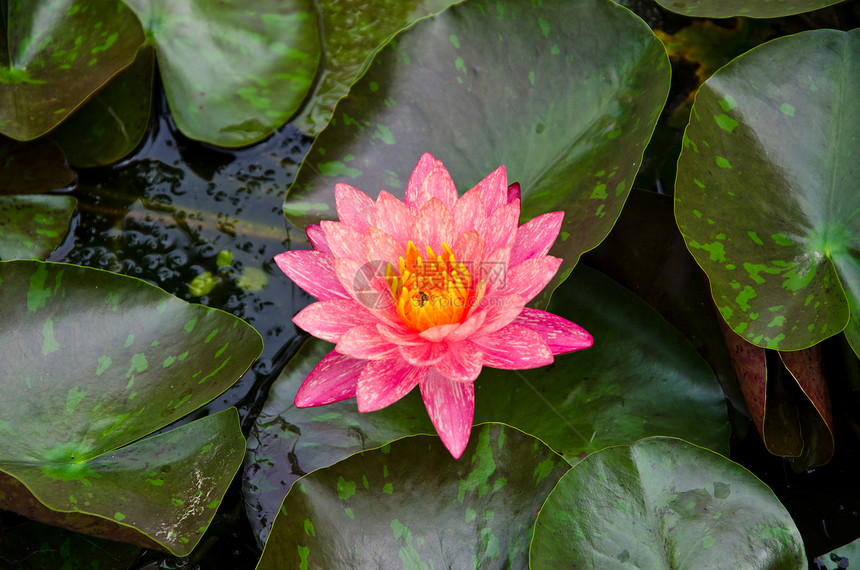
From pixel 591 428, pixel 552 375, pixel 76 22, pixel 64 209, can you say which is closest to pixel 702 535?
pixel 591 428

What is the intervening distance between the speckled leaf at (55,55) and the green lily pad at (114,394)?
2.21ft

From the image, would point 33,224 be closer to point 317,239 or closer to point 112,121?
point 112,121

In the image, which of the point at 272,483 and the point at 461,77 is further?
the point at 461,77

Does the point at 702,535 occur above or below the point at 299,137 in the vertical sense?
below

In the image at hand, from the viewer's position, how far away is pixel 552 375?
5.75 ft

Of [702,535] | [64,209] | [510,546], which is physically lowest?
[510,546]

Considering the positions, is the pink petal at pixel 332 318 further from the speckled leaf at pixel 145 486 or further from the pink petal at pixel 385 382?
the speckled leaf at pixel 145 486

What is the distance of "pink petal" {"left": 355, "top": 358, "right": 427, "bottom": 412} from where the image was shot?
1.31 metres

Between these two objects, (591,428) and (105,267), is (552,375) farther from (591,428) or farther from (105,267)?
(105,267)

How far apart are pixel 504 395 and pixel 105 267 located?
1.50m

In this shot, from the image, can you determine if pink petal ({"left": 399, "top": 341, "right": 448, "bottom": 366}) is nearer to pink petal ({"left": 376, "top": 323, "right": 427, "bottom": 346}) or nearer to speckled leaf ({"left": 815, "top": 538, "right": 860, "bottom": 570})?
pink petal ({"left": 376, "top": 323, "right": 427, "bottom": 346})

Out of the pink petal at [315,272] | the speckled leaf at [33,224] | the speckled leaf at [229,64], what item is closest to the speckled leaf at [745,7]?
the speckled leaf at [229,64]

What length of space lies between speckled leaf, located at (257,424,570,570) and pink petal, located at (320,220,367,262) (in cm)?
49

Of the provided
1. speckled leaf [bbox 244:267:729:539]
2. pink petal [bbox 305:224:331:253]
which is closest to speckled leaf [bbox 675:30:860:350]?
speckled leaf [bbox 244:267:729:539]
